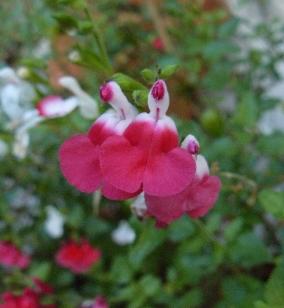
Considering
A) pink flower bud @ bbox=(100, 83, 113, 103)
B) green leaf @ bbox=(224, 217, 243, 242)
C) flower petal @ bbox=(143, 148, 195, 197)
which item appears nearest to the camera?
flower petal @ bbox=(143, 148, 195, 197)

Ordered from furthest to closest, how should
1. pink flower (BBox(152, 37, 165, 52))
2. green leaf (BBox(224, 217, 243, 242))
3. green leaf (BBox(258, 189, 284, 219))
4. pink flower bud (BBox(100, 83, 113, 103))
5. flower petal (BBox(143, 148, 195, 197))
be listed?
pink flower (BBox(152, 37, 165, 52)) < green leaf (BBox(224, 217, 243, 242)) < green leaf (BBox(258, 189, 284, 219)) < pink flower bud (BBox(100, 83, 113, 103)) < flower petal (BBox(143, 148, 195, 197))

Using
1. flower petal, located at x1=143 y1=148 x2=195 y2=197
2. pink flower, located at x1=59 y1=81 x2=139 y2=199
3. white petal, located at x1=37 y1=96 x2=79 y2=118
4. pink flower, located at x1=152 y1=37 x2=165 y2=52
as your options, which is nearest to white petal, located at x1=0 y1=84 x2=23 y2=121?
white petal, located at x1=37 y1=96 x2=79 y2=118

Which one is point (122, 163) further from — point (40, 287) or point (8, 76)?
point (40, 287)

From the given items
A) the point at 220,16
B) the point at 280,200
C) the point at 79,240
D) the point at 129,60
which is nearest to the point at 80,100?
the point at 280,200

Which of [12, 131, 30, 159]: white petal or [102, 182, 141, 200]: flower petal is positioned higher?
[102, 182, 141, 200]: flower petal

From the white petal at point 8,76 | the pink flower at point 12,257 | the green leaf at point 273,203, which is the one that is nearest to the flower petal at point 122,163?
the green leaf at point 273,203

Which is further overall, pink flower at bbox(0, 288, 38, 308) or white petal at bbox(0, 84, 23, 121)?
pink flower at bbox(0, 288, 38, 308)

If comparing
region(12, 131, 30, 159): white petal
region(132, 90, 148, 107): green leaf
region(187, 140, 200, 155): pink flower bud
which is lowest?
region(12, 131, 30, 159): white petal

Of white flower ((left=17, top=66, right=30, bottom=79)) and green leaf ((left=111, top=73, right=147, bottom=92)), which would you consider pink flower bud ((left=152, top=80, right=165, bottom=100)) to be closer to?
green leaf ((left=111, top=73, right=147, bottom=92))

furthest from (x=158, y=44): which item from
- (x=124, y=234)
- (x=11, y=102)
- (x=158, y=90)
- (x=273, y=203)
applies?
(x=158, y=90)
